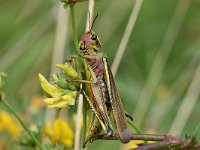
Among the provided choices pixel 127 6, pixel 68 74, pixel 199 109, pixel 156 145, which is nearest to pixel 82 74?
pixel 68 74

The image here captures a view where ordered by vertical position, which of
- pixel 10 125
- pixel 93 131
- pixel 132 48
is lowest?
pixel 10 125

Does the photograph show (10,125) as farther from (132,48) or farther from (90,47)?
(132,48)

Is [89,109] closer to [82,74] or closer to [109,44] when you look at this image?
[82,74]

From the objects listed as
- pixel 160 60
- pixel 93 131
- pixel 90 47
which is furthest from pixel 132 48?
pixel 93 131

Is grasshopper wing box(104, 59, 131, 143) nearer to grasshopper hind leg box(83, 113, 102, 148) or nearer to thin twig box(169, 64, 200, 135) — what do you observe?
grasshopper hind leg box(83, 113, 102, 148)

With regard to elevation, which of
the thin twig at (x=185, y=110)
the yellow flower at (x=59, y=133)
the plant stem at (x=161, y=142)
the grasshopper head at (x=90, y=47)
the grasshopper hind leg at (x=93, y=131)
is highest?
the grasshopper head at (x=90, y=47)

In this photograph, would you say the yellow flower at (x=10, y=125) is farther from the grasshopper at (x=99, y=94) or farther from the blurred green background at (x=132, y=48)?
the blurred green background at (x=132, y=48)

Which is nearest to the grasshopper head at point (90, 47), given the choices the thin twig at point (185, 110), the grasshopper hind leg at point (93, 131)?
the grasshopper hind leg at point (93, 131)

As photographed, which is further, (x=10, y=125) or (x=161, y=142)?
(x=10, y=125)
